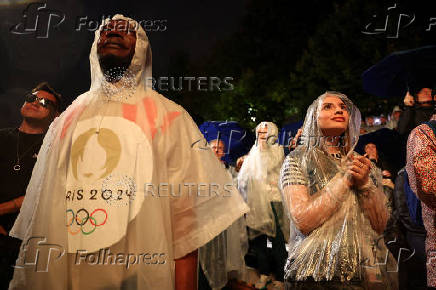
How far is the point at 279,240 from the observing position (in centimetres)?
618

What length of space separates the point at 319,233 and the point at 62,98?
9.24 ft

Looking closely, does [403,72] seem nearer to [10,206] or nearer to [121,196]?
[121,196]

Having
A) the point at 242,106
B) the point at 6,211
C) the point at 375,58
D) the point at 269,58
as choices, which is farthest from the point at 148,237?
the point at 269,58

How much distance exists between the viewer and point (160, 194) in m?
2.00

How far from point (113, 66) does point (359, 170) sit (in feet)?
5.23

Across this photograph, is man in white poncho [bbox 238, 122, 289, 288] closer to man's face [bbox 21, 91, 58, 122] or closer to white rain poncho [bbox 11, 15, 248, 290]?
man's face [bbox 21, 91, 58, 122]

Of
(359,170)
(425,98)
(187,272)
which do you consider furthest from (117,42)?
(425,98)

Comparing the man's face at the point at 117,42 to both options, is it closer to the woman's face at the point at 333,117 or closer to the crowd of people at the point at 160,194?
the crowd of people at the point at 160,194

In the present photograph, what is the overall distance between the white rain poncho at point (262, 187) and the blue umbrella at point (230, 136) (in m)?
0.83
